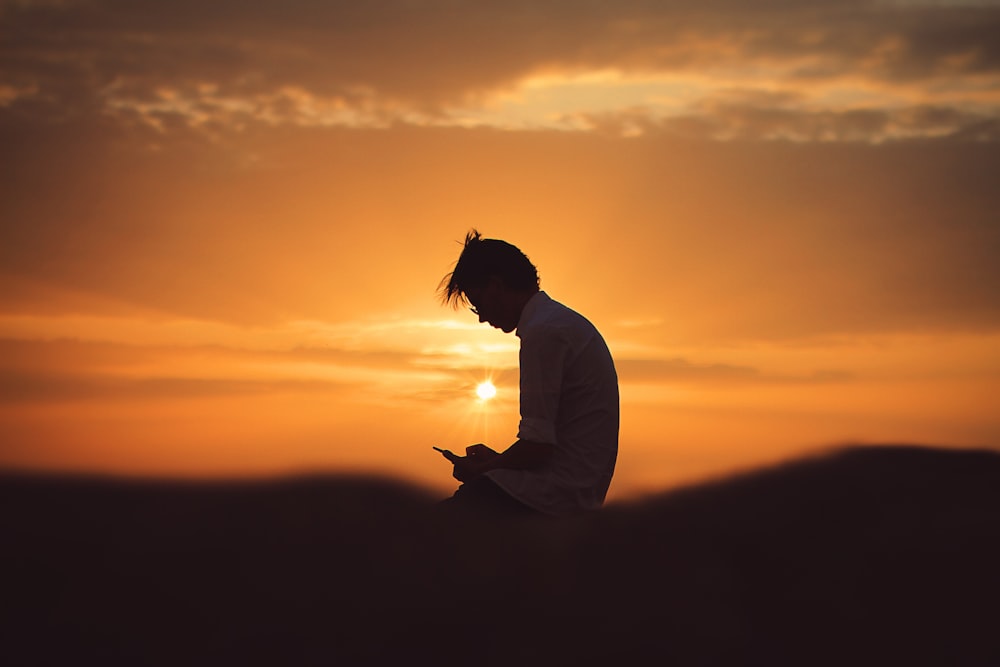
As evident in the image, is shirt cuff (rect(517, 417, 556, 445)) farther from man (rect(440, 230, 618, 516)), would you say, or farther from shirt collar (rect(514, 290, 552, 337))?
shirt collar (rect(514, 290, 552, 337))

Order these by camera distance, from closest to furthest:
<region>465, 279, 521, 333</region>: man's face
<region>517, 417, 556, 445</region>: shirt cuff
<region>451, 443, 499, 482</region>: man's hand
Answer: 1. <region>517, 417, 556, 445</region>: shirt cuff
2. <region>451, 443, 499, 482</region>: man's hand
3. <region>465, 279, 521, 333</region>: man's face

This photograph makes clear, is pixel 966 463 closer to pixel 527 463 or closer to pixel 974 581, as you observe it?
pixel 974 581

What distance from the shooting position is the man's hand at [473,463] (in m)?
4.20

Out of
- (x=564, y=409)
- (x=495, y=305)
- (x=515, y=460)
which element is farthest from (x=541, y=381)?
(x=495, y=305)

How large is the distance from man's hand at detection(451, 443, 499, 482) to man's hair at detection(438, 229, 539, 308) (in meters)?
0.79

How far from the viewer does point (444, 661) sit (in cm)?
205

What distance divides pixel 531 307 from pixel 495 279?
0.23 meters

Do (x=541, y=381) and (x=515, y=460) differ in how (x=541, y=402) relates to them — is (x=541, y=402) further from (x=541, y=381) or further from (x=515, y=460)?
(x=515, y=460)

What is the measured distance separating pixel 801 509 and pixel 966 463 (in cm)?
107

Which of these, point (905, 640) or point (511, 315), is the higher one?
point (511, 315)

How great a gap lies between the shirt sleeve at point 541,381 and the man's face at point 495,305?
1.01ft

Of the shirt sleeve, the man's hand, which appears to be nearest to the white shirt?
the shirt sleeve

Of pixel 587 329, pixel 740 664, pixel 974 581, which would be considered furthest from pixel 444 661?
pixel 587 329

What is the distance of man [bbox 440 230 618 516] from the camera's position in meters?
4.05
